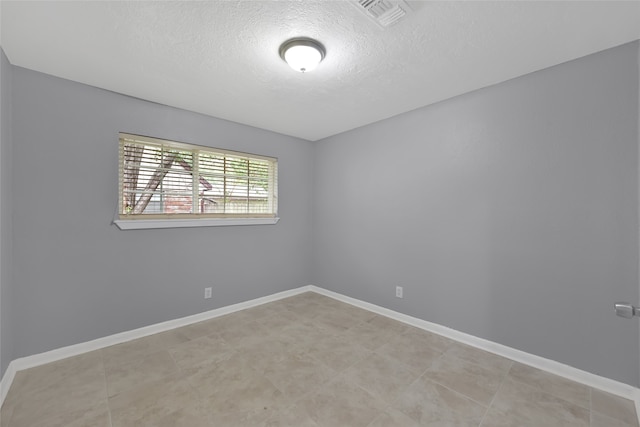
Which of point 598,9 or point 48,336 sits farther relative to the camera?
point 48,336

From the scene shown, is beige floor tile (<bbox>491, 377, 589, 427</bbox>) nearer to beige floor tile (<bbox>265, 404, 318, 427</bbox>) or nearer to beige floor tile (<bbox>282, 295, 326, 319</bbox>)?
beige floor tile (<bbox>265, 404, 318, 427</bbox>)

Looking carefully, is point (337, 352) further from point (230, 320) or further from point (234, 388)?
point (230, 320)

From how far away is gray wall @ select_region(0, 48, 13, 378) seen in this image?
180 cm

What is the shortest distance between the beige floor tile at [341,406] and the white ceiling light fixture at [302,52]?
2305mm

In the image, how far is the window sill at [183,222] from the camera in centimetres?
251

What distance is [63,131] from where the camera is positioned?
2215 millimetres

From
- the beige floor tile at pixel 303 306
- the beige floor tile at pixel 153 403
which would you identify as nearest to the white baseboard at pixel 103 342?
the beige floor tile at pixel 303 306

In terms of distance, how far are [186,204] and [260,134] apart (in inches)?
52.2

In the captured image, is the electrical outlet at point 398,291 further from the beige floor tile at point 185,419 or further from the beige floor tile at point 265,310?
the beige floor tile at point 185,419

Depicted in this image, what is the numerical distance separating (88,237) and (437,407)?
121 inches

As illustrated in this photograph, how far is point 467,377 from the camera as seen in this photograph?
1.98 m

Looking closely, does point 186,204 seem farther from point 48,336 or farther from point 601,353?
point 601,353

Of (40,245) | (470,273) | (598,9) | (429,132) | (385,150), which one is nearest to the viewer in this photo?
(598,9)

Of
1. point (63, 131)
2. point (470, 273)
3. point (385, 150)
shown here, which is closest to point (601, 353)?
point (470, 273)
